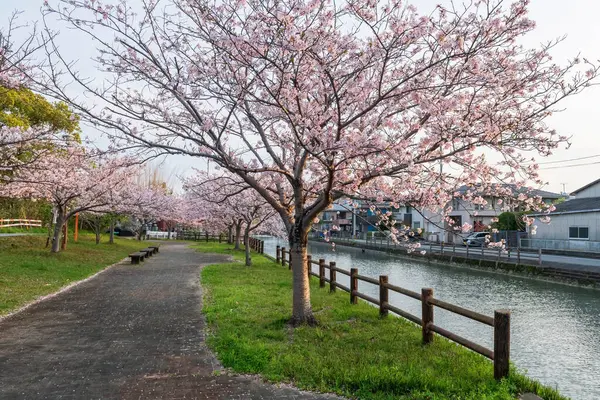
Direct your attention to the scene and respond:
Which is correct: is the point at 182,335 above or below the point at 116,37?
below

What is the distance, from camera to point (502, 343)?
18.5ft

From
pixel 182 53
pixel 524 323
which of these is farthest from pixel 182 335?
pixel 524 323

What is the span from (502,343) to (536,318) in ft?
31.6

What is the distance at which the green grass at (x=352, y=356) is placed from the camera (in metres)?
5.43

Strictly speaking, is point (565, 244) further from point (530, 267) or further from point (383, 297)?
point (383, 297)

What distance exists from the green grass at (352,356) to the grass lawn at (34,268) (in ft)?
17.9

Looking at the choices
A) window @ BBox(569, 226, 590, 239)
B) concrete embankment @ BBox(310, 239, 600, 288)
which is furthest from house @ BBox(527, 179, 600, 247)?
concrete embankment @ BBox(310, 239, 600, 288)

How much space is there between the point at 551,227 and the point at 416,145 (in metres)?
31.9

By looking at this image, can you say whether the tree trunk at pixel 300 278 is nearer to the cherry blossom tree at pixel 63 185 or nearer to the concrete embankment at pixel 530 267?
the cherry blossom tree at pixel 63 185

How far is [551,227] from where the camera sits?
112 feet

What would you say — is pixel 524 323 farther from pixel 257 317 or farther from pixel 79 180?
pixel 79 180

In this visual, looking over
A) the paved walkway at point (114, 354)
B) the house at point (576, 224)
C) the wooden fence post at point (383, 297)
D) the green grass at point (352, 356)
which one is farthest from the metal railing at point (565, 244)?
the paved walkway at point (114, 354)

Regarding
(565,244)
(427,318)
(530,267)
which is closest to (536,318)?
(427,318)

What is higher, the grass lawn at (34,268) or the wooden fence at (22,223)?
the wooden fence at (22,223)
